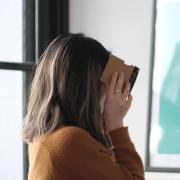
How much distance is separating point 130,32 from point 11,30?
500 mm

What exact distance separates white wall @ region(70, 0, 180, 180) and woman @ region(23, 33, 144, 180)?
0.64 meters

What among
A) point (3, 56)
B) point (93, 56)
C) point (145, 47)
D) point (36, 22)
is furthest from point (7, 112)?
point (93, 56)

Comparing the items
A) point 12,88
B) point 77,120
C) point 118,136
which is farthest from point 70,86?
point 12,88

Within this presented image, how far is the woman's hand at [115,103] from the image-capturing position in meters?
0.81

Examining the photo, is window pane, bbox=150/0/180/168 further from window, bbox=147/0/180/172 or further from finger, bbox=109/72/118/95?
finger, bbox=109/72/118/95

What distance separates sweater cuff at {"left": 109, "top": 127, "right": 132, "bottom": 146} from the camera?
2.69 feet

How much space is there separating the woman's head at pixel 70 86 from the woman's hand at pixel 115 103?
4 cm

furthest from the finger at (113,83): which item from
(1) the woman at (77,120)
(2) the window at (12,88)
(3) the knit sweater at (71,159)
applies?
(2) the window at (12,88)

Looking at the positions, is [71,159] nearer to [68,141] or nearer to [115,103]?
[68,141]

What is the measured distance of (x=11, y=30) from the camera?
139 centimetres

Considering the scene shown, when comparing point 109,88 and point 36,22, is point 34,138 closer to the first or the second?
point 109,88

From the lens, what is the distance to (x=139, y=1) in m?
1.43

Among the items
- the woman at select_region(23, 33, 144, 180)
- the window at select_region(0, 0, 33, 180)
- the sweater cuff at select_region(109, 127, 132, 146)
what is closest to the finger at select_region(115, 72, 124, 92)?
the woman at select_region(23, 33, 144, 180)

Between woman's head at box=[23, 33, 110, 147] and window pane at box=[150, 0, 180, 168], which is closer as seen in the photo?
woman's head at box=[23, 33, 110, 147]
